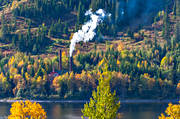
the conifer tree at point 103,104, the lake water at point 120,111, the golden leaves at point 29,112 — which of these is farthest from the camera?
the lake water at point 120,111

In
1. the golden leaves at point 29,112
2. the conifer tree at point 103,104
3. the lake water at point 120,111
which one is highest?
the conifer tree at point 103,104

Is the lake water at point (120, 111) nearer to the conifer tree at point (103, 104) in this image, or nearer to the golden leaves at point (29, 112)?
the golden leaves at point (29, 112)

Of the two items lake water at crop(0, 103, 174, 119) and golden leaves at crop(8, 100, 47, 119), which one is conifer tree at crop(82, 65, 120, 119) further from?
lake water at crop(0, 103, 174, 119)

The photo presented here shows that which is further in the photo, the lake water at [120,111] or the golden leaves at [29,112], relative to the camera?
the lake water at [120,111]

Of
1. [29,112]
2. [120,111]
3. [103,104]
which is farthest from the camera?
[120,111]

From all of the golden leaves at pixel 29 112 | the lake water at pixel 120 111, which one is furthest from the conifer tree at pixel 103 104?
the lake water at pixel 120 111

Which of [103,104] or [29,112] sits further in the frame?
[29,112]

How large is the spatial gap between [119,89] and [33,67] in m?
34.1

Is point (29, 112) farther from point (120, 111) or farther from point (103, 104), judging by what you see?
point (120, 111)

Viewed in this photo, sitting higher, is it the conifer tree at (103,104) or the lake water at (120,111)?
the conifer tree at (103,104)

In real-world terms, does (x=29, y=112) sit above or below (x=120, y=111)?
above

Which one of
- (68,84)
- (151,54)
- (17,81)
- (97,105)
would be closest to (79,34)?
(68,84)

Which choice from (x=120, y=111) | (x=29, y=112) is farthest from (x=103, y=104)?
(x=120, y=111)

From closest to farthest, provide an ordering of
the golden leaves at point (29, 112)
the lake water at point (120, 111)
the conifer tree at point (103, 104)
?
the conifer tree at point (103, 104), the golden leaves at point (29, 112), the lake water at point (120, 111)
